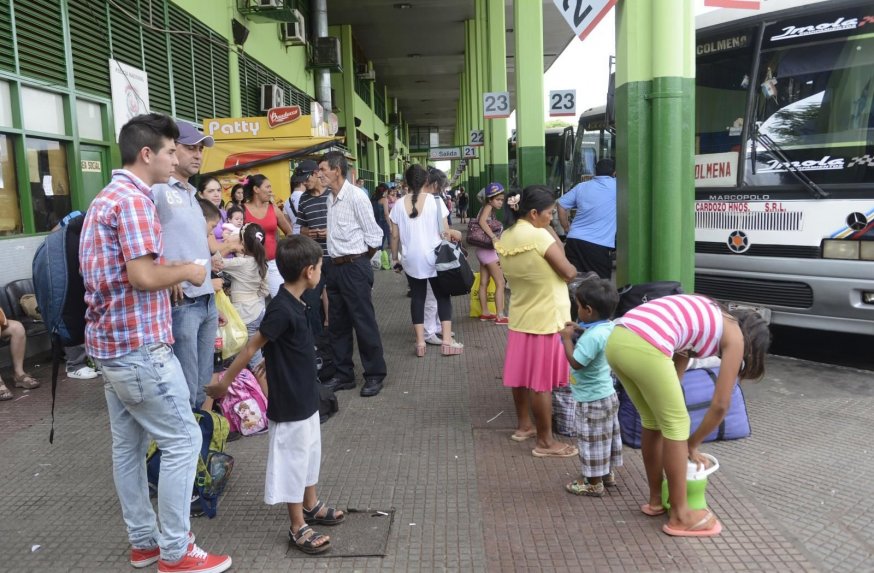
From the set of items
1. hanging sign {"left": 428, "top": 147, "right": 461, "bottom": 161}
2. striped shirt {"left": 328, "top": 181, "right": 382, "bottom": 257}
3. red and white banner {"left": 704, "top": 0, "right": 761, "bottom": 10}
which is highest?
hanging sign {"left": 428, "top": 147, "right": 461, "bottom": 161}

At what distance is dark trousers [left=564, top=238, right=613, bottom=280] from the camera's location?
7480 mm

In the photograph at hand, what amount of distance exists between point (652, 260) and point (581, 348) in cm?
163

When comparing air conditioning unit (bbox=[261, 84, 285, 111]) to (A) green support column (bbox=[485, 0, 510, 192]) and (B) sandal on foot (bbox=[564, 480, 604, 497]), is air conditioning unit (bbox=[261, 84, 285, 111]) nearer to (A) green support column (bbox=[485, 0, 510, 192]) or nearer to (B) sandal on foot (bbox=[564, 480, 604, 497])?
(A) green support column (bbox=[485, 0, 510, 192])

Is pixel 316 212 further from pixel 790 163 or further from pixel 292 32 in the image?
pixel 292 32

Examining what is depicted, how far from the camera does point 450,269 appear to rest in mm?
7031

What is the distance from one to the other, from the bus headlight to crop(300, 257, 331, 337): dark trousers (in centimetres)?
421

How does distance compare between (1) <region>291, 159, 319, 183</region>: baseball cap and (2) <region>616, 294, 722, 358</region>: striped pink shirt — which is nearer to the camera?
(2) <region>616, 294, 722, 358</region>: striped pink shirt

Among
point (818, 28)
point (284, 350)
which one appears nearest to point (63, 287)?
point (284, 350)

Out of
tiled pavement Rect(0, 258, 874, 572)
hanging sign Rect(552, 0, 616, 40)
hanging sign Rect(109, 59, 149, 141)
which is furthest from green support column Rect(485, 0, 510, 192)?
tiled pavement Rect(0, 258, 874, 572)

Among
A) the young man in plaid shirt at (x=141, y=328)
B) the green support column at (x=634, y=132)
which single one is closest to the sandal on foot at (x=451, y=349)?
the green support column at (x=634, y=132)

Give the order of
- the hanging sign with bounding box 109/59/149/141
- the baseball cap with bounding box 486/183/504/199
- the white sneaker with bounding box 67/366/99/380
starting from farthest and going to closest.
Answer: the hanging sign with bounding box 109/59/149/141 < the baseball cap with bounding box 486/183/504/199 < the white sneaker with bounding box 67/366/99/380

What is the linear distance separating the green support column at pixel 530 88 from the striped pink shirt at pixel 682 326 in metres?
8.25

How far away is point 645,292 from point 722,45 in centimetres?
362

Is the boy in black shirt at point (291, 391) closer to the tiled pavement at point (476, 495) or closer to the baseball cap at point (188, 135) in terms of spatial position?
the tiled pavement at point (476, 495)
